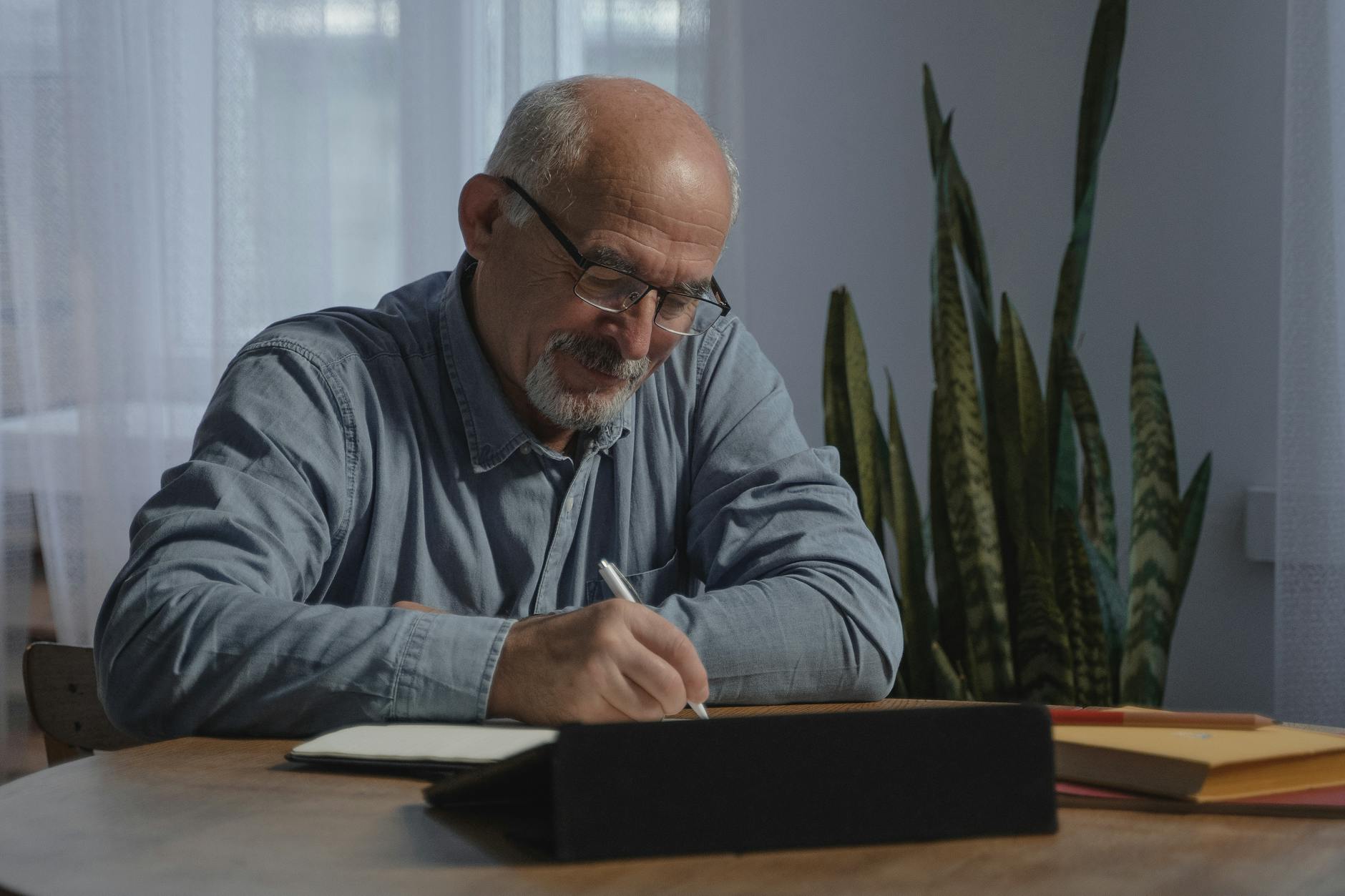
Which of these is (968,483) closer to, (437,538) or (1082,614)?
(1082,614)

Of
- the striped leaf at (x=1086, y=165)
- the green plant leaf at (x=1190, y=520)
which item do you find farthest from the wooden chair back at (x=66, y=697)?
the green plant leaf at (x=1190, y=520)

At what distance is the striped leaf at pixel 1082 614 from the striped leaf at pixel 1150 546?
5 cm

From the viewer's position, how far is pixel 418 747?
2.67 feet

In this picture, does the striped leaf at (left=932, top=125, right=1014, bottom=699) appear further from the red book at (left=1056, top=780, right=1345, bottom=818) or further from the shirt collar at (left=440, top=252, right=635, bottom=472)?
the red book at (left=1056, top=780, right=1345, bottom=818)

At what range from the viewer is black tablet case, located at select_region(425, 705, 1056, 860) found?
1.98 feet

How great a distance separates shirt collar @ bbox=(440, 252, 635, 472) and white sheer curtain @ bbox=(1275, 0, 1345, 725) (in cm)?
128

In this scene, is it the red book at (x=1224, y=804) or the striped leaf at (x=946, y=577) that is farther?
the striped leaf at (x=946, y=577)

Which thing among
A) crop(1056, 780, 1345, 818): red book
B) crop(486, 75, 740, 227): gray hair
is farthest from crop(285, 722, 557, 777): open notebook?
crop(486, 75, 740, 227): gray hair

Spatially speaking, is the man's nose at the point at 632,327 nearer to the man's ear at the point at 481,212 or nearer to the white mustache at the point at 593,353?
the white mustache at the point at 593,353

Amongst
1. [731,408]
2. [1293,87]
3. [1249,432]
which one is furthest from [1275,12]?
[731,408]

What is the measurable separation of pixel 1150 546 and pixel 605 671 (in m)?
1.26

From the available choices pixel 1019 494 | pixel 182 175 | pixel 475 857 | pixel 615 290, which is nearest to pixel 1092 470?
pixel 1019 494

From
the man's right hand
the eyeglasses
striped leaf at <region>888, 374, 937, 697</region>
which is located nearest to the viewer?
the man's right hand

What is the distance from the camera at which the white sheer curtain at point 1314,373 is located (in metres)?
2.00
